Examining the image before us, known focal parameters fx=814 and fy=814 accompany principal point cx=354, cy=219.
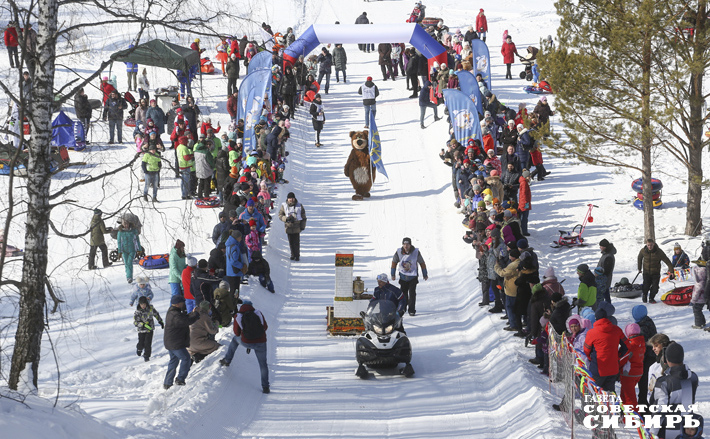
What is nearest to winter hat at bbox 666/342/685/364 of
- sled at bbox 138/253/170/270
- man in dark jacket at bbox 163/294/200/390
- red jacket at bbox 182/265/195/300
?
man in dark jacket at bbox 163/294/200/390

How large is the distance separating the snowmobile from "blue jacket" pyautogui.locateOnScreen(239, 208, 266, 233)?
17.4 feet

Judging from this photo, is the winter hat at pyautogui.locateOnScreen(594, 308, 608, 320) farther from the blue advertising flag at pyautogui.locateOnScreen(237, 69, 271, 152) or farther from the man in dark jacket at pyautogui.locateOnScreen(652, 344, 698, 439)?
the blue advertising flag at pyautogui.locateOnScreen(237, 69, 271, 152)

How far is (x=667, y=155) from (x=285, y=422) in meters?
19.3

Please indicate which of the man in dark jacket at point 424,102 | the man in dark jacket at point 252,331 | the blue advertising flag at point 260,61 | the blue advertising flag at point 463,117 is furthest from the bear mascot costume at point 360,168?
the man in dark jacket at point 252,331

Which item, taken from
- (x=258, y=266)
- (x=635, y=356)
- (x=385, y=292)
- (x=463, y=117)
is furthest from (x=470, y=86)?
(x=635, y=356)

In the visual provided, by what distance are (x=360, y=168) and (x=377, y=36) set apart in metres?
8.98

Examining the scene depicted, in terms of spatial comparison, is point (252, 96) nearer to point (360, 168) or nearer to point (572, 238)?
point (360, 168)

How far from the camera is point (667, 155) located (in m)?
26.2

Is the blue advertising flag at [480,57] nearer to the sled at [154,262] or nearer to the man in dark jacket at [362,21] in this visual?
the man in dark jacket at [362,21]

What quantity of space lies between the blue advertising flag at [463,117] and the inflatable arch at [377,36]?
6701 millimetres

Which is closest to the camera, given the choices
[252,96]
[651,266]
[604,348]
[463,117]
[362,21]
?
[604,348]

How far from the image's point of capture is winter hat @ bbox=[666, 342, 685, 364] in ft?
29.0

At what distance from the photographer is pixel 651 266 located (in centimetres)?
1476

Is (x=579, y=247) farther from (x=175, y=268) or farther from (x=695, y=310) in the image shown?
(x=175, y=268)
